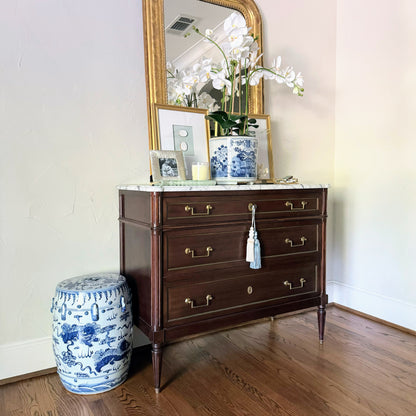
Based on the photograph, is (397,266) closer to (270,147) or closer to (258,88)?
(270,147)

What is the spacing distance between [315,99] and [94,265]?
6.20ft

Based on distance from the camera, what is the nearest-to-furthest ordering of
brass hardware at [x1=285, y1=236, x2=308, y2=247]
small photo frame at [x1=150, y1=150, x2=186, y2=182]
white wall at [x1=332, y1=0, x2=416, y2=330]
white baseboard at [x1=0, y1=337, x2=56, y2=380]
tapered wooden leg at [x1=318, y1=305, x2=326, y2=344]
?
white baseboard at [x1=0, y1=337, x2=56, y2=380], small photo frame at [x1=150, y1=150, x2=186, y2=182], brass hardware at [x1=285, y1=236, x2=308, y2=247], tapered wooden leg at [x1=318, y1=305, x2=326, y2=344], white wall at [x1=332, y1=0, x2=416, y2=330]

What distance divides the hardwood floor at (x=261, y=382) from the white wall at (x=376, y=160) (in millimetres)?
375

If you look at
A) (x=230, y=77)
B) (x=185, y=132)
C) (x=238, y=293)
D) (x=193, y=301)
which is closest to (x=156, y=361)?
(x=193, y=301)

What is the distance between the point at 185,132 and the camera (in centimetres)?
213

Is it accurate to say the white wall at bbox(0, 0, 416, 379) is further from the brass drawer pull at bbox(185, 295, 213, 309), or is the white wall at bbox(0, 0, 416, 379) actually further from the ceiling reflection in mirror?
the brass drawer pull at bbox(185, 295, 213, 309)

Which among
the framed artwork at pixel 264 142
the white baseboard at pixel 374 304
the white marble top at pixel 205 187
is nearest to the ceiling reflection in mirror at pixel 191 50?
the framed artwork at pixel 264 142

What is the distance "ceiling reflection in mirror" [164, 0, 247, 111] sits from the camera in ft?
6.91

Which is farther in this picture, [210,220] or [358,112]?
[358,112]

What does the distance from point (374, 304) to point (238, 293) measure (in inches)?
47.9

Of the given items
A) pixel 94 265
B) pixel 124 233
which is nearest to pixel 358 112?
pixel 124 233

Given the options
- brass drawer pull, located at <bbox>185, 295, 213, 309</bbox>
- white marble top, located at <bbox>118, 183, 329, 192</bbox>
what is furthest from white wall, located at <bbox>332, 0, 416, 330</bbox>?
brass drawer pull, located at <bbox>185, 295, 213, 309</bbox>

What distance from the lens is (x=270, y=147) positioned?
247 cm

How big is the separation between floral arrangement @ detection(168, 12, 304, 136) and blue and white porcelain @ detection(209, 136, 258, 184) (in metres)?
0.11
